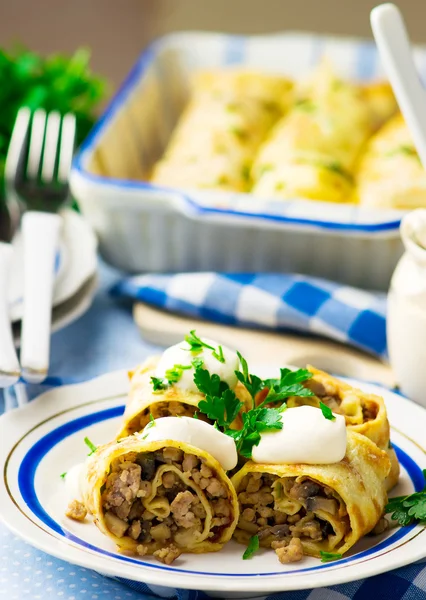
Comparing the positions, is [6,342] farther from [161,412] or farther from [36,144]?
[36,144]

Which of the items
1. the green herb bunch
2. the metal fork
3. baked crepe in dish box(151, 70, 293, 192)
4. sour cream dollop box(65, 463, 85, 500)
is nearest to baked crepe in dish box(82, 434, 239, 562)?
sour cream dollop box(65, 463, 85, 500)

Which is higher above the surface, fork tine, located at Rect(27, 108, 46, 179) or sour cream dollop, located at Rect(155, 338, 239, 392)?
sour cream dollop, located at Rect(155, 338, 239, 392)

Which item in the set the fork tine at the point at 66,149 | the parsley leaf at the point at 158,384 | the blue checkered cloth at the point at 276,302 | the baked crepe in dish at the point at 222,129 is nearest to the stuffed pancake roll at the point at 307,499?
the parsley leaf at the point at 158,384

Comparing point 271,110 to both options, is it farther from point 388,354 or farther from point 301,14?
point 301,14

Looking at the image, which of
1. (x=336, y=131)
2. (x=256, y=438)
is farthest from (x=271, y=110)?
(x=256, y=438)

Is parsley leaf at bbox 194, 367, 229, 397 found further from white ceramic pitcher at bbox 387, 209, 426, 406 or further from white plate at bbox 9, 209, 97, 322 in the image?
white plate at bbox 9, 209, 97, 322
